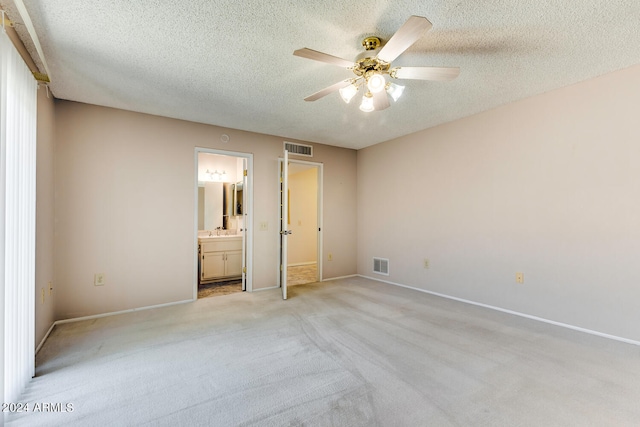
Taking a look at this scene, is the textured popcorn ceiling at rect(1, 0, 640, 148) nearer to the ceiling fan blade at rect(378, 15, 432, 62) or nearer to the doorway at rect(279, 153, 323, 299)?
the ceiling fan blade at rect(378, 15, 432, 62)

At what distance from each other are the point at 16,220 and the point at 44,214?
1.10 m

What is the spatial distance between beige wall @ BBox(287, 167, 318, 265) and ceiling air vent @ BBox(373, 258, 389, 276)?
2374 millimetres

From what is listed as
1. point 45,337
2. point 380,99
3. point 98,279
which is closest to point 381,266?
point 380,99

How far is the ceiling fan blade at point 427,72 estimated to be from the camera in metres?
1.96

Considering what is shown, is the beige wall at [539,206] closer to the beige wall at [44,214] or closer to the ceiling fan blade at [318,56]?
the ceiling fan blade at [318,56]

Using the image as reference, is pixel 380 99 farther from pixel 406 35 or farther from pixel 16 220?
pixel 16 220

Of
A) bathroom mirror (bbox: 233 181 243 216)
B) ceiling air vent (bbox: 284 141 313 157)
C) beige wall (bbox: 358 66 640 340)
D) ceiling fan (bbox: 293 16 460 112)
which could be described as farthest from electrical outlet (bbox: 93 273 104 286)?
beige wall (bbox: 358 66 640 340)

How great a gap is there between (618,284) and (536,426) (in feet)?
6.46

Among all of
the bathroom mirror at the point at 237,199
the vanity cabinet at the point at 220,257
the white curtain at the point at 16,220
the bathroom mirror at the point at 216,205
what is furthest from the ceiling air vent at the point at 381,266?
the white curtain at the point at 16,220

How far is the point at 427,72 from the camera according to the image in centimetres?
201

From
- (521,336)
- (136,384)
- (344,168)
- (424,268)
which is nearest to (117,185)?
(136,384)

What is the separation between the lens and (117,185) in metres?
3.34

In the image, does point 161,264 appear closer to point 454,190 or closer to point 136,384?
point 136,384

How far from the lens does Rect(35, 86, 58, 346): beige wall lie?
2.47m
